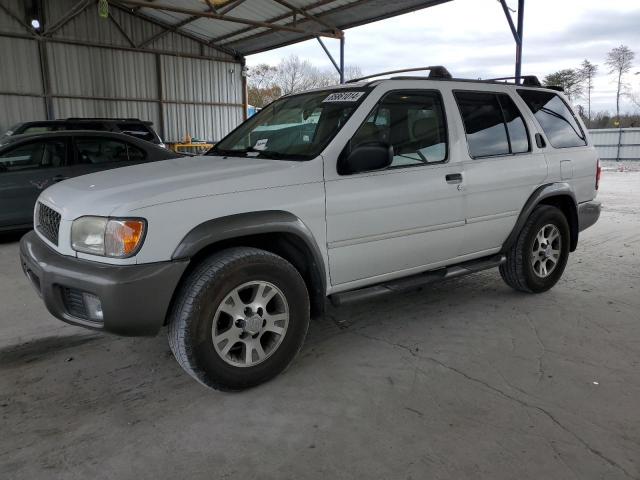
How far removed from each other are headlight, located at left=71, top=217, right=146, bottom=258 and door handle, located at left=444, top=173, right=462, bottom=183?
84.7 inches

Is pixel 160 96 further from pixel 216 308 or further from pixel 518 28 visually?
pixel 216 308

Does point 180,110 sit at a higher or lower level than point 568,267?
higher

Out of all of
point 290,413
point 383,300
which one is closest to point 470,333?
point 383,300

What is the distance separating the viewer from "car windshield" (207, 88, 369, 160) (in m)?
3.36

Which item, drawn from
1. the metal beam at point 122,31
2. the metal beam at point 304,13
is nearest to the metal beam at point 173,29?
the metal beam at point 122,31

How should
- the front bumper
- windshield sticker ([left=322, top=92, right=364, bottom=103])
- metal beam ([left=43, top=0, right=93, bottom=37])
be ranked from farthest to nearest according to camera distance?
metal beam ([left=43, top=0, right=93, bottom=37]) → windshield sticker ([left=322, top=92, right=364, bottom=103]) → the front bumper

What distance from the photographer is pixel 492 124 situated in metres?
4.16

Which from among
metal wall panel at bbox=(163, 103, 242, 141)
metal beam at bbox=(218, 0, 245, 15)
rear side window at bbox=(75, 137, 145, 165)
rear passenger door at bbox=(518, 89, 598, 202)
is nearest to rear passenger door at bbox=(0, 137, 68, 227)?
rear side window at bbox=(75, 137, 145, 165)

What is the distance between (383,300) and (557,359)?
1.60 m

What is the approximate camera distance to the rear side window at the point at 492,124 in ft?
13.0

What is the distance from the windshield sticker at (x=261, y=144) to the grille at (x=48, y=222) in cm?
139

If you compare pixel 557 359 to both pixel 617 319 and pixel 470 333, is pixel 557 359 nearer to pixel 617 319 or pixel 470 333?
pixel 470 333

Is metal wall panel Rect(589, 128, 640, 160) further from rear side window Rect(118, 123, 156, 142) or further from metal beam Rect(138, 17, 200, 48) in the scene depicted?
rear side window Rect(118, 123, 156, 142)

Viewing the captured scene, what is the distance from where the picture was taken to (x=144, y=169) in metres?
3.39
